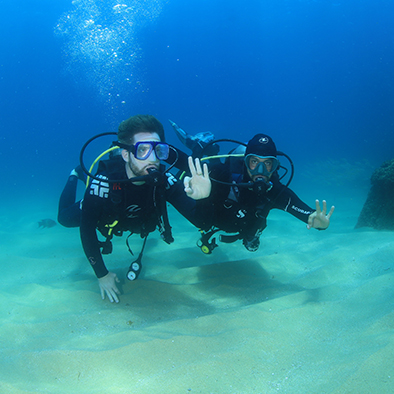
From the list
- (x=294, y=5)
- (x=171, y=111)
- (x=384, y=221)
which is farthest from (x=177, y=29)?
(x=384, y=221)

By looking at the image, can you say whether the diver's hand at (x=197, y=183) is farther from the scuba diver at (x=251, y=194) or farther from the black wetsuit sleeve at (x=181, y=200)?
the black wetsuit sleeve at (x=181, y=200)

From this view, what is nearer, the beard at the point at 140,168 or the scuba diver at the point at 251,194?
the beard at the point at 140,168

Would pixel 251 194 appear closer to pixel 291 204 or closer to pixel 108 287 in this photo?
pixel 291 204

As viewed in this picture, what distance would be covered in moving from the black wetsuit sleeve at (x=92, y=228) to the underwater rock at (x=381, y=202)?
7.07 m

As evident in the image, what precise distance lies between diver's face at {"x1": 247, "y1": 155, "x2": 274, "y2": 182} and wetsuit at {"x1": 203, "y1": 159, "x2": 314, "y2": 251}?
23 cm

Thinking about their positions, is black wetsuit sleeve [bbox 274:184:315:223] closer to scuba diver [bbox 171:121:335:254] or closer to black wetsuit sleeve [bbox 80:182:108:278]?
scuba diver [bbox 171:121:335:254]

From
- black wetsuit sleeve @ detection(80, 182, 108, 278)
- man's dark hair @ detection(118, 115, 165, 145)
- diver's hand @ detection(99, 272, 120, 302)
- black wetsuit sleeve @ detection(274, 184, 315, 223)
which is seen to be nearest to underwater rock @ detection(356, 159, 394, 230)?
black wetsuit sleeve @ detection(274, 184, 315, 223)

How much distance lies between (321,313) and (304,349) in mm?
726

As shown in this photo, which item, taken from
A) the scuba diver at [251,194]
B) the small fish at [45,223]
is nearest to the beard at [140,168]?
the scuba diver at [251,194]

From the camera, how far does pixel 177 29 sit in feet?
198

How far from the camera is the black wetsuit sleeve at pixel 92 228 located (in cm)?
329

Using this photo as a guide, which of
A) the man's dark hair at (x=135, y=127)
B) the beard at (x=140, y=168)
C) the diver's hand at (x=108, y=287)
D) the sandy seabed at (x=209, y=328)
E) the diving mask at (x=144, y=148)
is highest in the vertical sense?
the man's dark hair at (x=135, y=127)

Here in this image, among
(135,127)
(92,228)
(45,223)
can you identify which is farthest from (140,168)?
(45,223)

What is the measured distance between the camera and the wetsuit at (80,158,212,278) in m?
3.31
